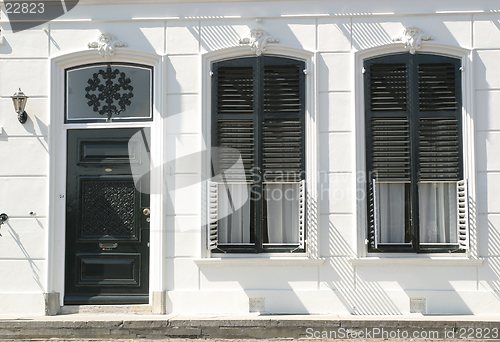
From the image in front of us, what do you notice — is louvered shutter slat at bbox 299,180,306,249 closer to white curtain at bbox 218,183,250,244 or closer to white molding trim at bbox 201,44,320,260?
white molding trim at bbox 201,44,320,260

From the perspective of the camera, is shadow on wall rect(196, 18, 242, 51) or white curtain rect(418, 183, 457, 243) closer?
white curtain rect(418, 183, 457, 243)

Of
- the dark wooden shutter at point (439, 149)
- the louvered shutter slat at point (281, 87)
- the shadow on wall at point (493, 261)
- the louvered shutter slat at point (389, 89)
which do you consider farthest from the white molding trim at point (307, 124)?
the shadow on wall at point (493, 261)

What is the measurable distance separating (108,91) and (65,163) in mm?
1031

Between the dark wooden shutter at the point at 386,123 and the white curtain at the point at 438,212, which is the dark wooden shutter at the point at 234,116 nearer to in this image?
the dark wooden shutter at the point at 386,123

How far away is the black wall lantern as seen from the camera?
26.3ft

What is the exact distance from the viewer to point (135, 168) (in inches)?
323

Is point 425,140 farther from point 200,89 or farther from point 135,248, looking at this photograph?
point 135,248

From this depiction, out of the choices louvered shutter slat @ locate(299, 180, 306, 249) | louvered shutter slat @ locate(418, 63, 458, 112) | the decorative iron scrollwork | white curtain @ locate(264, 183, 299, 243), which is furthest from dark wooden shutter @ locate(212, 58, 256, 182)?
louvered shutter slat @ locate(418, 63, 458, 112)

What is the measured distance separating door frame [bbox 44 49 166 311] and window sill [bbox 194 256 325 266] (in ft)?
1.96

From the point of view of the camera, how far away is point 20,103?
8.02m

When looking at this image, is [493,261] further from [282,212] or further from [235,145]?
[235,145]

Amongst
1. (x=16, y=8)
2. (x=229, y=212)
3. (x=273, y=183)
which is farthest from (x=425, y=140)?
(x=16, y=8)

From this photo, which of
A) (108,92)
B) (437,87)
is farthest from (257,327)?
(437,87)

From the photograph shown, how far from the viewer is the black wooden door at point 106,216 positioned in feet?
26.7
